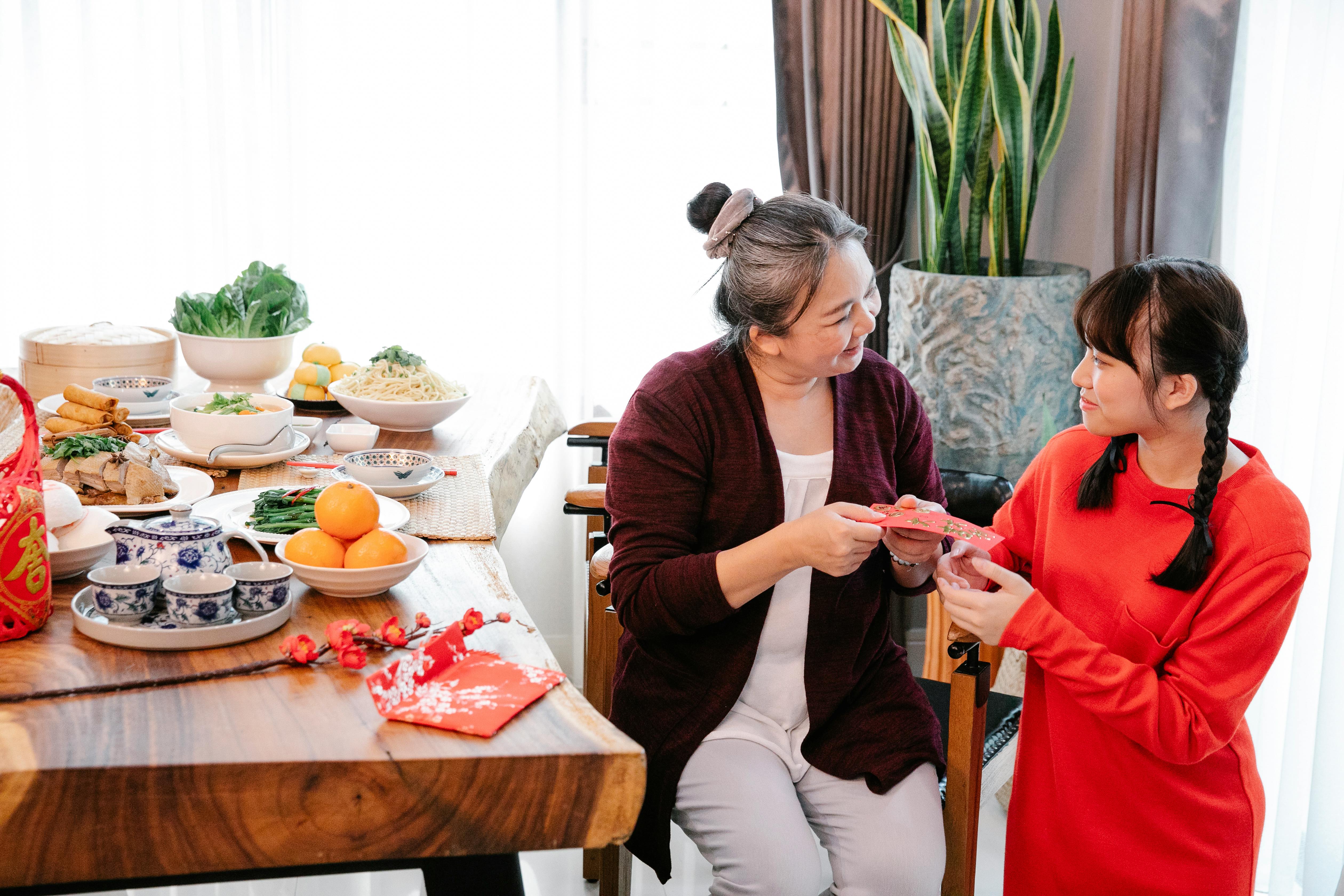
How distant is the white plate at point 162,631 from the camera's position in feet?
4.28

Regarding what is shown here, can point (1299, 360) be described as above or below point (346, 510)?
above

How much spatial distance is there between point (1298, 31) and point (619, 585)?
196cm

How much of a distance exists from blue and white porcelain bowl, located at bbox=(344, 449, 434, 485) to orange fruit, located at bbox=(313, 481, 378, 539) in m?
0.43

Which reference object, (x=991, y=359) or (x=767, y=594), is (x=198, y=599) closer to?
(x=767, y=594)

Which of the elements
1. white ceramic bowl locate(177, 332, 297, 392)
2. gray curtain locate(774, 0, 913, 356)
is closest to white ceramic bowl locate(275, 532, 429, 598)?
white ceramic bowl locate(177, 332, 297, 392)

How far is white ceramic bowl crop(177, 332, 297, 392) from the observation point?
2.62 meters

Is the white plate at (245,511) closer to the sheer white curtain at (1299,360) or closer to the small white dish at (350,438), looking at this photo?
the small white dish at (350,438)

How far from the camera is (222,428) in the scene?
209cm

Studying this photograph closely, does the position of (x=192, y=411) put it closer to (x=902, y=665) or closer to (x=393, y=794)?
(x=393, y=794)

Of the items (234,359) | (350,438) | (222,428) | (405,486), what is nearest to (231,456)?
(222,428)

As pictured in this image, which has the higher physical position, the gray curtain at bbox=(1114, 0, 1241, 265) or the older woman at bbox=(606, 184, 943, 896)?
the gray curtain at bbox=(1114, 0, 1241, 265)

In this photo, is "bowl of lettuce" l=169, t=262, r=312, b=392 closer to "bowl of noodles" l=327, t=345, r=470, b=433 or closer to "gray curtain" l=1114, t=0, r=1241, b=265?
"bowl of noodles" l=327, t=345, r=470, b=433

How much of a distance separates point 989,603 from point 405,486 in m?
0.99

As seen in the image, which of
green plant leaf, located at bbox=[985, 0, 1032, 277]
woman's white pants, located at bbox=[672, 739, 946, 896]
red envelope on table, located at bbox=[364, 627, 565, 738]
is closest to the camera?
red envelope on table, located at bbox=[364, 627, 565, 738]
